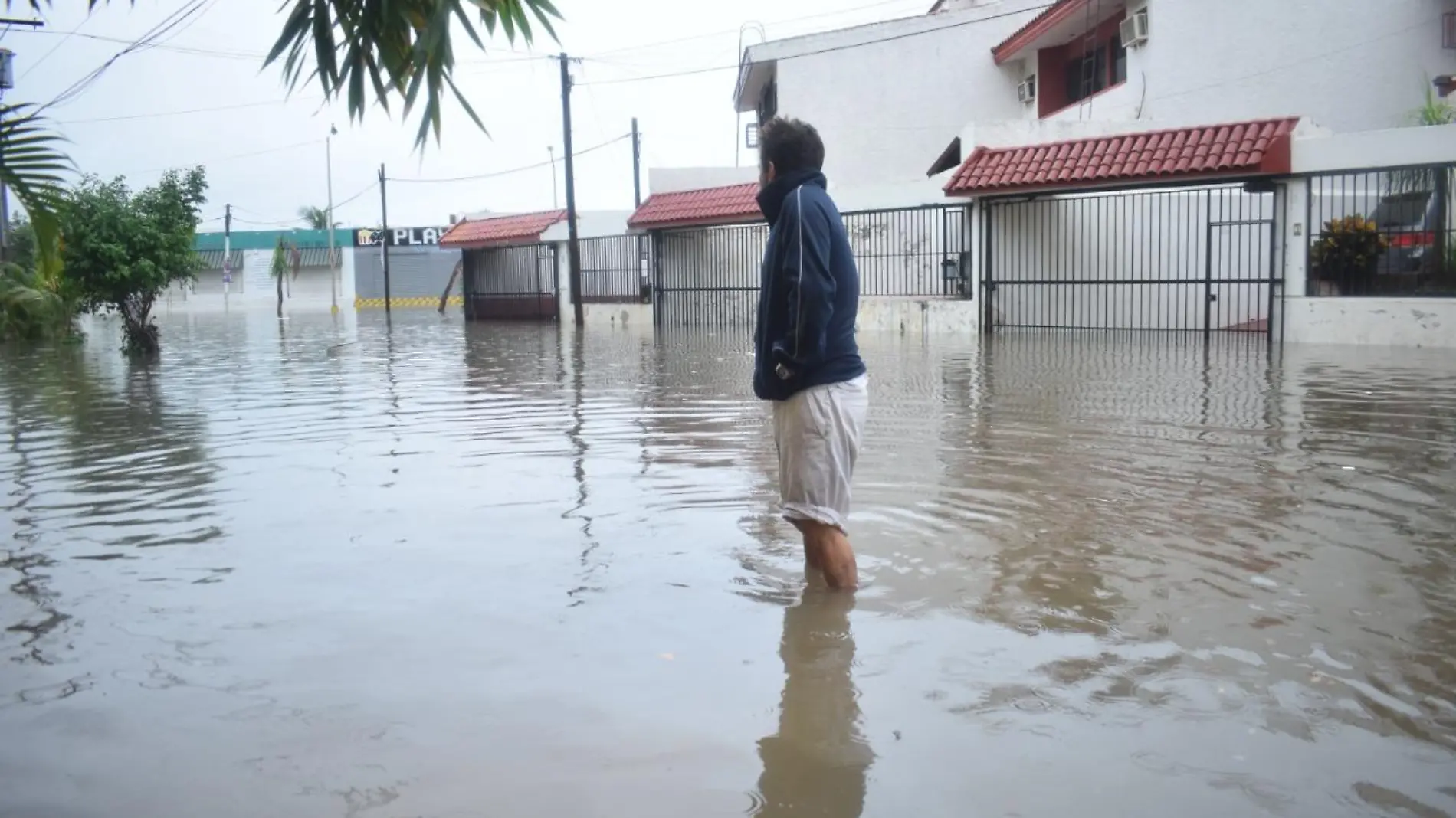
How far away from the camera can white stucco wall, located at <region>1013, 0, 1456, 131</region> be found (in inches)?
926

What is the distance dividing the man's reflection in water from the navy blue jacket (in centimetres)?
86

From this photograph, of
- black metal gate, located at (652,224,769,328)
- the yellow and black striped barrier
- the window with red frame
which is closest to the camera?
the window with red frame

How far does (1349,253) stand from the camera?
17250mm

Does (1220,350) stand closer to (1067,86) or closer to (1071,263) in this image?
(1071,263)

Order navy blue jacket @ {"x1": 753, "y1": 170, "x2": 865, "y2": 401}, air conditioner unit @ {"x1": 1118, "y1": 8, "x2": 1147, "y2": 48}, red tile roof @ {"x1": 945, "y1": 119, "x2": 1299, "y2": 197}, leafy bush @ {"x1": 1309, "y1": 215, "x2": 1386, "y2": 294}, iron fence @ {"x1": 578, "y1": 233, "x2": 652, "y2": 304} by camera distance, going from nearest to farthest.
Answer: navy blue jacket @ {"x1": 753, "y1": 170, "x2": 865, "y2": 401} < leafy bush @ {"x1": 1309, "y1": 215, "x2": 1386, "y2": 294} < red tile roof @ {"x1": 945, "y1": 119, "x2": 1299, "y2": 197} < air conditioner unit @ {"x1": 1118, "y1": 8, "x2": 1147, "y2": 48} < iron fence @ {"x1": 578, "y1": 233, "x2": 652, "y2": 304}

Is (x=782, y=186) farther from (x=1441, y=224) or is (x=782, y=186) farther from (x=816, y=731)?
(x=1441, y=224)

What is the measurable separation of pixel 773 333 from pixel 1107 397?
7.12 metres

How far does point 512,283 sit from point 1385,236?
2703 centimetres

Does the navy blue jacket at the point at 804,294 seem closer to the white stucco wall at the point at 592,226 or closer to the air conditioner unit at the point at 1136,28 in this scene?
the air conditioner unit at the point at 1136,28

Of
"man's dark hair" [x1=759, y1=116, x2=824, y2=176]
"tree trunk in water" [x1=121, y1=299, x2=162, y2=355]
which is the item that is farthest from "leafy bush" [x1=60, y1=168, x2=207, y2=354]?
"man's dark hair" [x1=759, y1=116, x2=824, y2=176]

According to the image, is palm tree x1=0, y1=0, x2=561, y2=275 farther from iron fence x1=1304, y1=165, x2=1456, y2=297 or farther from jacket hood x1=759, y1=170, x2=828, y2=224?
iron fence x1=1304, y1=165, x2=1456, y2=297

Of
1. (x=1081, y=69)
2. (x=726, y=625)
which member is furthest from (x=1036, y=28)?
(x=726, y=625)

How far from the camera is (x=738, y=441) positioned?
8922 mm

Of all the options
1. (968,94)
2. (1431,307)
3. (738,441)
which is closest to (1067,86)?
(968,94)
